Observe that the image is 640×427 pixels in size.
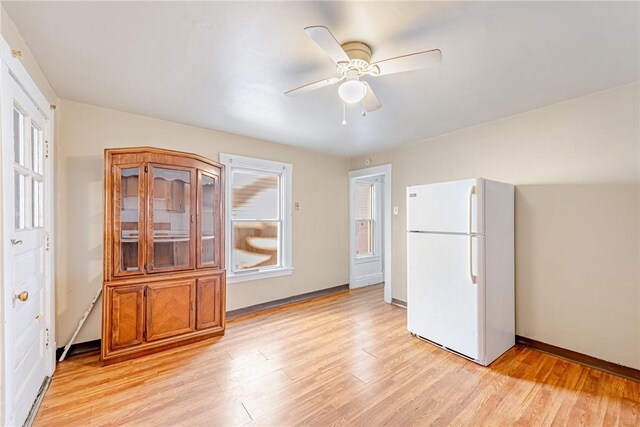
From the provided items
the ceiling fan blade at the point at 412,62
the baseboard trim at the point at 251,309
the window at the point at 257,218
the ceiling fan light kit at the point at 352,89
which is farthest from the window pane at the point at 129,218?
the ceiling fan blade at the point at 412,62

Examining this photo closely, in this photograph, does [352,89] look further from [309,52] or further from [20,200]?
[20,200]

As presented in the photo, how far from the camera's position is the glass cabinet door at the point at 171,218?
105 inches

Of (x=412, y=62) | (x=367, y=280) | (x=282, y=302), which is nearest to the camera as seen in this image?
(x=412, y=62)

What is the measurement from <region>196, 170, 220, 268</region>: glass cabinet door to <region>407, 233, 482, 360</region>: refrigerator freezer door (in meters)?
2.20

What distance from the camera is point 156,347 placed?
2648mm

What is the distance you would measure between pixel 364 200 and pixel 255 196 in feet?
8.15

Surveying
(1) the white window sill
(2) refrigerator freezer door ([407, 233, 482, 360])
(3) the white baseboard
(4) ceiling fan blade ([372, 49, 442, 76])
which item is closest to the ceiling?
(4) ceiling fan blade ([372, 49, 442, 76])

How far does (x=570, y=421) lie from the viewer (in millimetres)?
1809

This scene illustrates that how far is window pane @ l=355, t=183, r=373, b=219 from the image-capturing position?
5.55 meters

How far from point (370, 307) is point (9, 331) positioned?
3.61 metres

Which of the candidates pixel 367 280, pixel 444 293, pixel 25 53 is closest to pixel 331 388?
pixel 444 293

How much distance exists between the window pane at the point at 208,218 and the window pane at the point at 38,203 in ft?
4.00

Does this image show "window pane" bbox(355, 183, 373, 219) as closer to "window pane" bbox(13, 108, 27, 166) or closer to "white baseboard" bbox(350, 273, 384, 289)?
"white baseboard" bbox(350, 273, 384, 289)

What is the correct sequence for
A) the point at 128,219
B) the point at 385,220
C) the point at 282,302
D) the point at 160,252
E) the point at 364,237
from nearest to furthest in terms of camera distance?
the point at 128,219 < the point at 160,252 < the point at 282,302 < the point at 385,220 < the point at 364,237
